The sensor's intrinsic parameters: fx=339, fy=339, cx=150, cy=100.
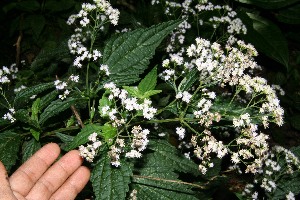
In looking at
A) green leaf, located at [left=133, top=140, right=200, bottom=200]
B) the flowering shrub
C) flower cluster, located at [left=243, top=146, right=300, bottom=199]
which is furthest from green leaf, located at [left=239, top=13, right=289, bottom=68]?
green leaf, located at [left=133, top=140, right=200, bottom=200]

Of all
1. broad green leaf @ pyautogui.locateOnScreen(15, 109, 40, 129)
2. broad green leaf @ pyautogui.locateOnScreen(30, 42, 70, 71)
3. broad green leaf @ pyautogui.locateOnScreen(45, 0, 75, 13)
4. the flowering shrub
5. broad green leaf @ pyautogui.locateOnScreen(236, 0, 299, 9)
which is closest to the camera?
the flowering shrub

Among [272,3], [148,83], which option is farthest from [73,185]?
[272,3]

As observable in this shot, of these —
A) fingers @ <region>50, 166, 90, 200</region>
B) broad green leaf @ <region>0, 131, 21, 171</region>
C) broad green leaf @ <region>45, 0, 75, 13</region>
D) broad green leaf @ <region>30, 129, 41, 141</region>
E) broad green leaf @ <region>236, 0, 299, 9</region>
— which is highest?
broad green leaf @ <region>45, 0, 75, 13</region>

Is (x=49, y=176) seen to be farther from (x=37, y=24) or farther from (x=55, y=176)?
(x=37, y=24)

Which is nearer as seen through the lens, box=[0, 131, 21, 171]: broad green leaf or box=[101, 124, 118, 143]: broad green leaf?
box=[101, 124, 118, 143]: broad green leaf

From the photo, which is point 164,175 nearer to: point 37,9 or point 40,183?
point 40,183

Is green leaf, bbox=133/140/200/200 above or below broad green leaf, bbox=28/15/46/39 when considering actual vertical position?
below

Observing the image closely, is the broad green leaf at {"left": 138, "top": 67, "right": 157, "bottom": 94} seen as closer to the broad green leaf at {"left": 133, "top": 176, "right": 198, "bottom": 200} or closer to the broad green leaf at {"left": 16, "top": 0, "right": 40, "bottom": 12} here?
the broad green leaf at {"left": 133, "top": 176, "right": 198, "bottom": 200}

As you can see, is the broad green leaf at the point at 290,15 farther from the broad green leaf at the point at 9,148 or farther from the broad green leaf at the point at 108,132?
the broad green leaf at the point at 9,148

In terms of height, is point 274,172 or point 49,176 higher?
point 49,176
